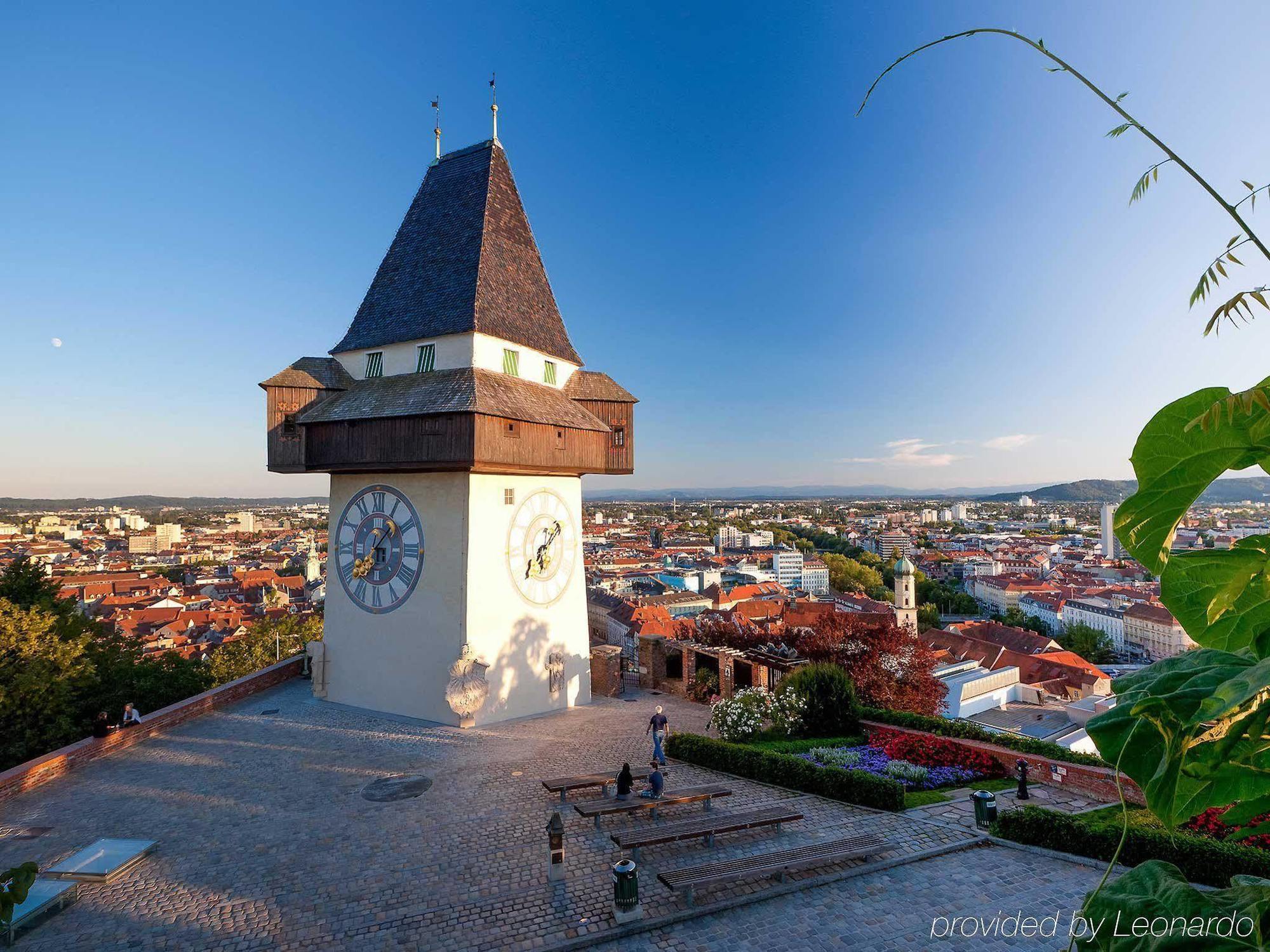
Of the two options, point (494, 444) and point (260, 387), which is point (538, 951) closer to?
point (494, 444)

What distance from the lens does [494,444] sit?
47.2ft

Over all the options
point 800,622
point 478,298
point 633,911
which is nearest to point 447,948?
point 633,911

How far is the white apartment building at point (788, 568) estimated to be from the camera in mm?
129375

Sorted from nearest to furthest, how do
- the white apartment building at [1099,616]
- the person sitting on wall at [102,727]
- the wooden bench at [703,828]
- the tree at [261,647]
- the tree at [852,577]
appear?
the wooden bench at [703,828] < the person sitting on wall at [102,727] < the tree at [261,647] < the white apartment building at [1099,616] < the tree at [852,577]

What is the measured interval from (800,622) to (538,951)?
4170 cm

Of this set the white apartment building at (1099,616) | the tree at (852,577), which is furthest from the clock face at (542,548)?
the tree at (852,577)

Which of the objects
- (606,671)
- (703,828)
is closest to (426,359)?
(606,671)

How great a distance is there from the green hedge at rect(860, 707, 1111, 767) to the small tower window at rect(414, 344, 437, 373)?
12739mm

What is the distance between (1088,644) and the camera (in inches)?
2562

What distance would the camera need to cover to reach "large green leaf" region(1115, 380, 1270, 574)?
1.00m

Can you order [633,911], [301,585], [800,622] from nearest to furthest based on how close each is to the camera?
1. [633,911]
2. [800,622]
3. [301,585]

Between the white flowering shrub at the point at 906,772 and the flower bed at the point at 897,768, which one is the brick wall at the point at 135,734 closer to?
the flower bed at the point at 897,768

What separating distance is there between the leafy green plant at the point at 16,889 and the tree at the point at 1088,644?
75.0m

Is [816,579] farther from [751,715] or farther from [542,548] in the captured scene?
[751,715]
